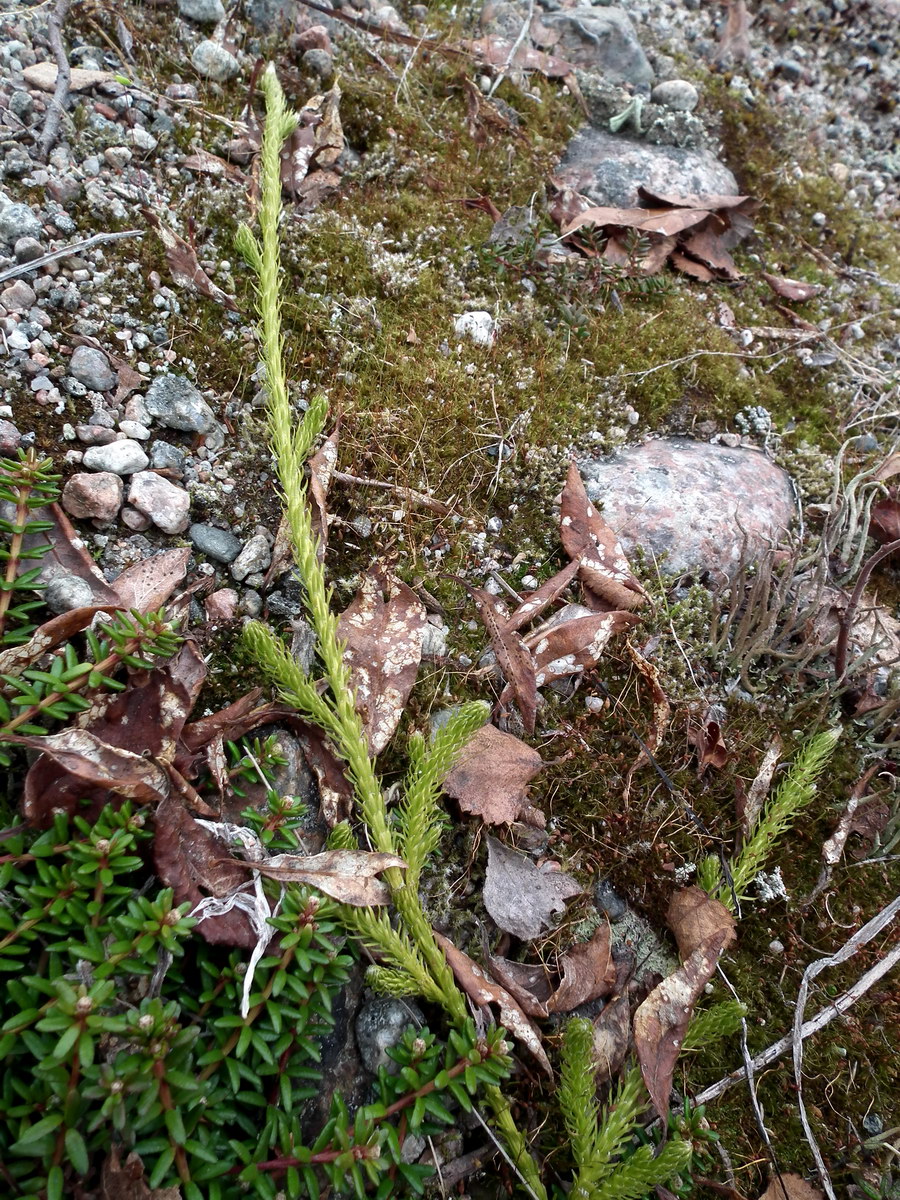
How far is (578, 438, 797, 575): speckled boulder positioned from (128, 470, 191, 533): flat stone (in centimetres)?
161

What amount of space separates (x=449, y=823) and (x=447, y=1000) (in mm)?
534

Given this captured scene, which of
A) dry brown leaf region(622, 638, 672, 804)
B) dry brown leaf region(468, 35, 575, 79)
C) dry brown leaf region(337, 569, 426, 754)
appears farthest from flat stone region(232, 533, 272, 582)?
dry brown leaf region(468, 35, 575, 79)

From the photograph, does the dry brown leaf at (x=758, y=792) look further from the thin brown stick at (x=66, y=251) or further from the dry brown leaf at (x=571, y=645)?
the thin brown stick at (x=66, y=251)

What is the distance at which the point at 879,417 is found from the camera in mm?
3656

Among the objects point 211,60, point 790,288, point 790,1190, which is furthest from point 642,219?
point 790,1190

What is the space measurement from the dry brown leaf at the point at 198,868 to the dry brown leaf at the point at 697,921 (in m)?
1.33

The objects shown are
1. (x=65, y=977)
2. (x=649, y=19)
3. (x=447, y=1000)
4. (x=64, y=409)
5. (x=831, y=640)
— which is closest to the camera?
(x=65, y=977)

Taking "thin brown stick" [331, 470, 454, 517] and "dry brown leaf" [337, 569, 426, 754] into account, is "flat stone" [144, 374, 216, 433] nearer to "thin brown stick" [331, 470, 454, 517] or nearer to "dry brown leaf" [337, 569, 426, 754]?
"thin brown stick" [331, 470, 454, 517]

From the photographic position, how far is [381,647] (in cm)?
246

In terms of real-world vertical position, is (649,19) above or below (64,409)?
above

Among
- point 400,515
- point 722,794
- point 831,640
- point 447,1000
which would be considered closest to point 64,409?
point 400,515

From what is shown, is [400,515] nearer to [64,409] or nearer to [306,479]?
[306,479]

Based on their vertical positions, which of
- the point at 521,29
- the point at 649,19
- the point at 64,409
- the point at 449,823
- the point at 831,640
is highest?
the point at 649,19

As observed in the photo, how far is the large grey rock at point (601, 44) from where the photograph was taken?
4648mm
